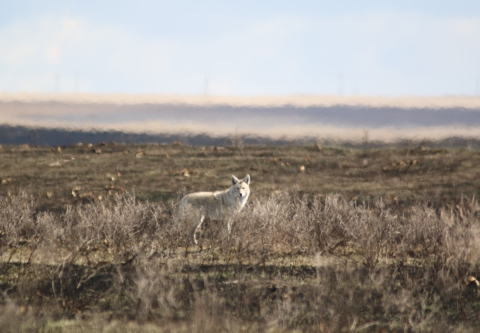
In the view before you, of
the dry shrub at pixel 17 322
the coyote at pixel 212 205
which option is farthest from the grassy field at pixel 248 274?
the coyote at pixel 212 205

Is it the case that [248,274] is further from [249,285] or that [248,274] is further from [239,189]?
[239,189]

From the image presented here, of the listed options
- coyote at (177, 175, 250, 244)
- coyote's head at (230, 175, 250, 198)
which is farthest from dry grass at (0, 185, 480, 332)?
coyote's head at (230, 175, 250, 198)

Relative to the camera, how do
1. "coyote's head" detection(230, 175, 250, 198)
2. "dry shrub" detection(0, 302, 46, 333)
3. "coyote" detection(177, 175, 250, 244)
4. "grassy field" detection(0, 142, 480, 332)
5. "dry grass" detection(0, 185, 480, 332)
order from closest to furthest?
"dry shrub" detection(0, 302, 46, 333) < "dry grass" detection(0, 185, 480, 332) < "grassy field" detection(0, 142, 480, 332) < "coyote" detection(177, 175, 250, 244) < "coyote's head" detection(230, 175, 250, 198)

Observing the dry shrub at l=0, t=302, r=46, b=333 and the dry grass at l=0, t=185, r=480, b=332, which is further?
the dry grass at l=0, t=185, r=480, b=332

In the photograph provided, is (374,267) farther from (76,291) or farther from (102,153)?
(102,153)

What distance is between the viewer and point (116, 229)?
667 inches

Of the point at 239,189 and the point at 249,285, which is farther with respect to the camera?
the point at 239,189

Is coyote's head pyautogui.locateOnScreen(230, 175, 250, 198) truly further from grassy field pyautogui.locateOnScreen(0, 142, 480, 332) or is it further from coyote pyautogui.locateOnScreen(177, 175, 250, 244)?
grassy field pyautogui.locateOnScreen(0, 142, 480, 332)

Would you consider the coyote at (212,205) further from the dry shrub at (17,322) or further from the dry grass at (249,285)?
the dry shrub at (17,322)

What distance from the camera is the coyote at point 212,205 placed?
19.1m

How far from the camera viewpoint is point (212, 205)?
19.8 m

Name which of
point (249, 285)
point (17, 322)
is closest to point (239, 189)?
point (249, 285)

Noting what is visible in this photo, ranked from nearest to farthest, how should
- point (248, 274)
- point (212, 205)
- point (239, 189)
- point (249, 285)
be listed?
1. point (249, 285)
2. point (248, 274)
3. point (212, 205)
4. point (239, 189)

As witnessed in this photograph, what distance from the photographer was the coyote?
1908cm
